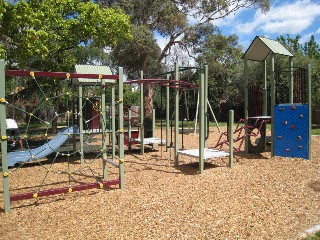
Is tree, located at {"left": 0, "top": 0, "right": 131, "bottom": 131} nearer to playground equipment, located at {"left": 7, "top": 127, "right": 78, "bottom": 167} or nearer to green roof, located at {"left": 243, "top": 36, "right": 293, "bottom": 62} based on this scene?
playground equipment, located at {"left": 7, "top": 127, "right": 78, "bottom": 167}


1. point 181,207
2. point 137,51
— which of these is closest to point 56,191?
point 181,207

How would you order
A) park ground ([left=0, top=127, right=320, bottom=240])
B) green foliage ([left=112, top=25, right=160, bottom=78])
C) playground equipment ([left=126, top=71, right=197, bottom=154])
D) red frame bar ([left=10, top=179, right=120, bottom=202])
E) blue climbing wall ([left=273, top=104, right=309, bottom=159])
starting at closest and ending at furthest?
park ground ([left=0, top=127, right=320, bottom=240]) < red frame bar ([left=10, top=179, right=120, bottom=202]) < playground equipment ([left=126, top=71, right=197, bottom=154]) < blue climbing wall ([left=273, top=104, right=309, bottom=159]) < green foliage ([left=112, top=25, right=160, bottom=78])

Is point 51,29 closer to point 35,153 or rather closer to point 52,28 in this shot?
point 52,28

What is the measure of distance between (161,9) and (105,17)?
790cm

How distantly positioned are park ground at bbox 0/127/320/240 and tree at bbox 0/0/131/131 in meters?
3.92

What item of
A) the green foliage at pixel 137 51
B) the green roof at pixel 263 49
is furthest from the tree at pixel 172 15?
the green roof at pixel 263 49

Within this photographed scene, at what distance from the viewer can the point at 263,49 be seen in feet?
29.6

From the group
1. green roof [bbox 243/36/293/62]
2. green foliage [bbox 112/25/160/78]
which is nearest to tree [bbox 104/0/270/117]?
green foliage [bbox 112/25/160/78]

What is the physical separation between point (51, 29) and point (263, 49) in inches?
268

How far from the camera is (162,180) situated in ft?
19.4

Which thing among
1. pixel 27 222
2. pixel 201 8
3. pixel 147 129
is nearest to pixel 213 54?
pixel 201 8

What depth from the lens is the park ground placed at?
3.57 metres

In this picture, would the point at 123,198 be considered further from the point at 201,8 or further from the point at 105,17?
the point at 201,8

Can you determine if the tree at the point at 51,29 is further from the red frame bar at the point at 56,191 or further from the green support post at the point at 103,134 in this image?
the red frame bar at the point at 56,191
